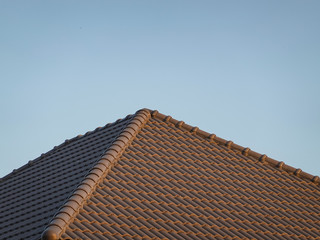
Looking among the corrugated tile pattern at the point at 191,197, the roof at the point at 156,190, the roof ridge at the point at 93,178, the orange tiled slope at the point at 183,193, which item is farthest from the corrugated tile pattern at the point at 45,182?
the corrugated tile pattern at the point at 191,197

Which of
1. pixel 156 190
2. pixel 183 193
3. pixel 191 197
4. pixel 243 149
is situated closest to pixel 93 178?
pixel 156 190

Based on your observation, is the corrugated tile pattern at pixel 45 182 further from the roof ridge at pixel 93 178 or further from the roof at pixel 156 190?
the roof ridge at pixel 93 178

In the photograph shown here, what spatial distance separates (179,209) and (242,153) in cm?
408

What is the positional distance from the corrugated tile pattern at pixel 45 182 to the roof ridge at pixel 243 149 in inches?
43.4

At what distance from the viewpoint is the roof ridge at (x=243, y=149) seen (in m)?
17.2

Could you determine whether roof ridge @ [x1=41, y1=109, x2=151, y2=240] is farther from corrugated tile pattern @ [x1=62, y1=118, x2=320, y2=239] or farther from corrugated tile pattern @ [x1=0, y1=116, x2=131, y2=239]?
corrugated tile pattern @ [x1=0, y1=116, x2=131, y2=239]

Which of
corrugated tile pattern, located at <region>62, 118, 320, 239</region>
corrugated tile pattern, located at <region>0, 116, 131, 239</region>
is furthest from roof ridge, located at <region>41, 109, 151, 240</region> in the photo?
corrugated tile pattern, located at <region>0, 116, 131, 239</region>

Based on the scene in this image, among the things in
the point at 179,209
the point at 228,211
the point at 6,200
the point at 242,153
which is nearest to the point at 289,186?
the point at 242,153

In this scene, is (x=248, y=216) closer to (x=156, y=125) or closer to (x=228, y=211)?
(x=228, y=211)

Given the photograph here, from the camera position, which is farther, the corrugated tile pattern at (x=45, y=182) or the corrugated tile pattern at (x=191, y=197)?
the corrugated tile pattern at (x=45, y=182)

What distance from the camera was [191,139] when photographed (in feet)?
56.5

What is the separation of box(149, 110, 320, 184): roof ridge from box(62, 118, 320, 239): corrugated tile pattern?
0.16 metres

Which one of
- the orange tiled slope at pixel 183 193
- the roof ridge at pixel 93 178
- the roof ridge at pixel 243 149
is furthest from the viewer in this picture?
the roof ridge at pixel 243 149

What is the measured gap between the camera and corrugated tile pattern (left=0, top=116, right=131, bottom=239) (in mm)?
14086
